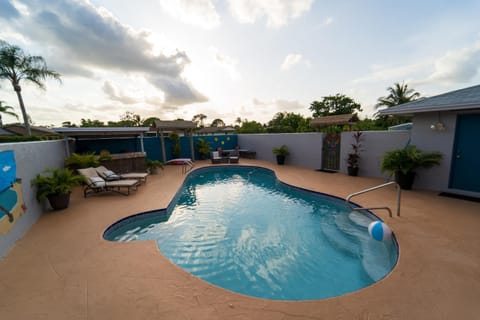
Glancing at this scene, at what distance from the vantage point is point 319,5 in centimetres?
717

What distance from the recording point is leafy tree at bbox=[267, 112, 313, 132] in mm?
24047

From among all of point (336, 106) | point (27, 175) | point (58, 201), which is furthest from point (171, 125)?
point (336, 106)

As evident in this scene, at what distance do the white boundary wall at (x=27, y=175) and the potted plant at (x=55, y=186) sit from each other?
158 mm

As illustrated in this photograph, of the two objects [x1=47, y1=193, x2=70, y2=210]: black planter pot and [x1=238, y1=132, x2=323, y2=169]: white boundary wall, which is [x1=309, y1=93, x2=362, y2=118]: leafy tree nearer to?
[x1=238, y1=132, x2=323, y2=169]: white boundary wall

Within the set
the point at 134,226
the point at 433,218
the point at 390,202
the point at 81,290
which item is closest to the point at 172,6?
the point at 134,226

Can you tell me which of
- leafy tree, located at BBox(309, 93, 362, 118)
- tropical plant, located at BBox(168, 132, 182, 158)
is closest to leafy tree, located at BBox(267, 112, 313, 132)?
leafy tree, located at BBox(309, 93, 362, 118)

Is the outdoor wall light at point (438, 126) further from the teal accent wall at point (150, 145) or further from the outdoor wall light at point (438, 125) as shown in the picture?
the teal accent wall at point (150, 145)

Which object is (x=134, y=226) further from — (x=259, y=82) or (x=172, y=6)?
(x=259, y=82)

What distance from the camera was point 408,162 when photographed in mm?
5855

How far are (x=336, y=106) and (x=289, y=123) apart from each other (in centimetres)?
884

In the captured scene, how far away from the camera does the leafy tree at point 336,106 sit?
2934 cm

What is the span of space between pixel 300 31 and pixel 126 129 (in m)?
8.95

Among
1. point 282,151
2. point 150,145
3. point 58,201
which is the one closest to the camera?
point 58,201

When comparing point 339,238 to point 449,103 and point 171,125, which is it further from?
point 171,125
